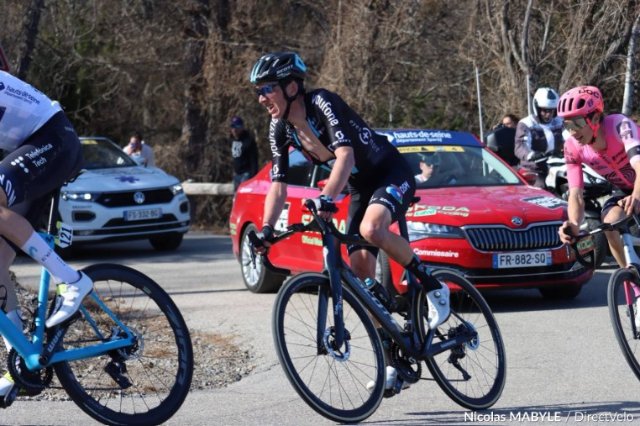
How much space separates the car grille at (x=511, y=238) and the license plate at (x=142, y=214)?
278 inches

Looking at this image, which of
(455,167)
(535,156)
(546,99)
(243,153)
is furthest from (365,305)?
(243,153)

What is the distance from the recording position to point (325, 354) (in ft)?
21.2

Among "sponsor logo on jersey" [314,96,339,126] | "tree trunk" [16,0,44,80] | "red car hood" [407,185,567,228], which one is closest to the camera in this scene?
"sponsor logo on jersey" [314,96,339,126]

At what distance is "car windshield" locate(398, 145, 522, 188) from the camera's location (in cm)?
1170

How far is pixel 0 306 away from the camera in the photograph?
6121 millimetres

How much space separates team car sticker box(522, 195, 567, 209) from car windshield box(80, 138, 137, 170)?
792 centimetres

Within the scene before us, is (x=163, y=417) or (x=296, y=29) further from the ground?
(x=163, y=417)

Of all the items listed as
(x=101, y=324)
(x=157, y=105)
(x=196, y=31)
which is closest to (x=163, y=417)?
(x=101, y=324)

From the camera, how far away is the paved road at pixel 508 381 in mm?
6793

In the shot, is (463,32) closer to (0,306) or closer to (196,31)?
(196,31)

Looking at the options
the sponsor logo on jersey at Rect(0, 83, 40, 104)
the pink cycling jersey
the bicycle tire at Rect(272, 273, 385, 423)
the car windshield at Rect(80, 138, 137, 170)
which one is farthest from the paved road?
the car windshield at Rect(80, 138, 137, 170)

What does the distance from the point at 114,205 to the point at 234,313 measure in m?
5.66

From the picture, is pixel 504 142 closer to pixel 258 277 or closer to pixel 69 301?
pixel 258 277

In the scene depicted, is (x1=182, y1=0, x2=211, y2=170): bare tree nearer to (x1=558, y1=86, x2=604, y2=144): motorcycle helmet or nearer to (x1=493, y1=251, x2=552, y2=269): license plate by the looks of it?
(x1=493, y1=251, x2=552, y2=269): license plate
